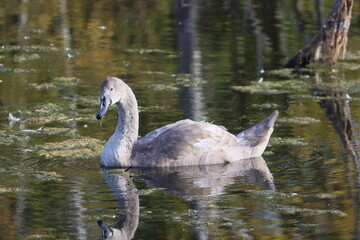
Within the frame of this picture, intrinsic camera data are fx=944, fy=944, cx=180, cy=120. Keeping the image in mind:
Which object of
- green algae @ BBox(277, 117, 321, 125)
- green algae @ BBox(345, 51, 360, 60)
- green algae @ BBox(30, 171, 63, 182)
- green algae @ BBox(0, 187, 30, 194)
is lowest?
green algae @ BBox(345, 51, 360, 60)

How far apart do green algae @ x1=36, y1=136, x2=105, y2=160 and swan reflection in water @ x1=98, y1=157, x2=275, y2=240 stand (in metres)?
0.65

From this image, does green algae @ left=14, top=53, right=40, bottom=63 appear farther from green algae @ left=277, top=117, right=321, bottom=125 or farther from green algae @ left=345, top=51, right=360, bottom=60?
green algae @ left=277, top=117, right=321, bottom=125

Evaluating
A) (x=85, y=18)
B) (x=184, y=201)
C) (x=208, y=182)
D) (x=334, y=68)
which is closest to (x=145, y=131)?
(x=208, y=182)

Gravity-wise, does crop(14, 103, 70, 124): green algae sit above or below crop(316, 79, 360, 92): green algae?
above

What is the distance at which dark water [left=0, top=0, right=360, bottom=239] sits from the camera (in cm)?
874

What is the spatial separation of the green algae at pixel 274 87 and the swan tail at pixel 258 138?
3684 mm

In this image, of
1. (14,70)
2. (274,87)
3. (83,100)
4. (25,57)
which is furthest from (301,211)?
(25,57)

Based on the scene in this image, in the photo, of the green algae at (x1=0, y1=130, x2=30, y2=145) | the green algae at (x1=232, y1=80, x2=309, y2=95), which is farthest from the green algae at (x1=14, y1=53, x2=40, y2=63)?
the green algae at (x1=0, y1=130, x2=30, y2=145)

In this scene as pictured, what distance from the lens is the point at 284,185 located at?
9.99 metres

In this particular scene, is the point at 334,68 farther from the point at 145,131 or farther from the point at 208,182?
the point at 208,182

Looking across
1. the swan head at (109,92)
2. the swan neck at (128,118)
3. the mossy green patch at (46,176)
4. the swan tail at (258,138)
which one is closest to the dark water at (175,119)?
the mossy green patch at (46,176)

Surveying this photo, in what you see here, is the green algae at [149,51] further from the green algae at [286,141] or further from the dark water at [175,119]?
the green algae at [286,141]

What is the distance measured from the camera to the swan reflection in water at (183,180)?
9367 millimetres

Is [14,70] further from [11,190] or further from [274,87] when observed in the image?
[11,190]
